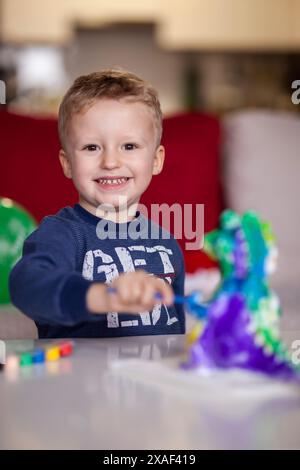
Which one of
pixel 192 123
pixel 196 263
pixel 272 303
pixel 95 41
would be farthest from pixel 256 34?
pixel 272 303

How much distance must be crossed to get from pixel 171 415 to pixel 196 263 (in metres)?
1.31

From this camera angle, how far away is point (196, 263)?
1.83 metres

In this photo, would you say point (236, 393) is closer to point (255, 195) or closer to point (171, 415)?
point (171, 415)

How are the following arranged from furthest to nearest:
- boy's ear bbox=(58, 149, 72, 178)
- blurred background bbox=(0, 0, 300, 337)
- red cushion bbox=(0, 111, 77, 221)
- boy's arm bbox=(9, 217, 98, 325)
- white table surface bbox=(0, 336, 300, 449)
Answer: blurred background bbox=(0, 0, 300, 337)
red cushion bbox=(0, 111, 77, 221)
boy's ear bbox=(58, 149, 72, 178)
boy's arm bbox=(9, 217, 98, 325)
white table surface bbox=(0, 336, 300, 449)

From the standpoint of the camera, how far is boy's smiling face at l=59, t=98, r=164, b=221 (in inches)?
27.8

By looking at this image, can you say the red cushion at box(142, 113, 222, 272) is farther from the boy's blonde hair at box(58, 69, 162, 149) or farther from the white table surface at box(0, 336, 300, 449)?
the white table surface at box(0, 336, 300, 449)

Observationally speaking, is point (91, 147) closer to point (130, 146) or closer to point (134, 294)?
point (130, 146)

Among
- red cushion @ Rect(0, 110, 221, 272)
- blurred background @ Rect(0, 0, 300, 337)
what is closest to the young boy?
red cushion @ Rect(0, 110, 221, 272)

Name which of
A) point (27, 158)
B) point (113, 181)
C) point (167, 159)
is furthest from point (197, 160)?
point (113, 181)

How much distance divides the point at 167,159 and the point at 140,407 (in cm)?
129

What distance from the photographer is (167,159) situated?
1.79m

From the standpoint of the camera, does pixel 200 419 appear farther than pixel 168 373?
No

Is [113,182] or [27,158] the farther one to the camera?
[27,158]

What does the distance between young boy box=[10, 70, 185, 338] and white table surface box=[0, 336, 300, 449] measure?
0.16 feet
